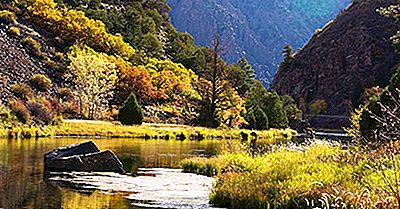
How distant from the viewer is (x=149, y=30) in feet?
408

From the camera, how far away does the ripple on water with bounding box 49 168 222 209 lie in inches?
665

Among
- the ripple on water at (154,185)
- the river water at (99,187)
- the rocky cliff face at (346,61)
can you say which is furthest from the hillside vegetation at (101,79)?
the rocky cliff face at (346,61)

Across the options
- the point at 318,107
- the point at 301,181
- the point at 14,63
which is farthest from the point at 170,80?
the point at 318,107

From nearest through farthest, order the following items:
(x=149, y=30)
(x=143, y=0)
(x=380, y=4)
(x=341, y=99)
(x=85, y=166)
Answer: (x=85, y=166)
(x=149, y=30)
(x=143, y=0)
(x=341, y=99)
(x=380, y=4)

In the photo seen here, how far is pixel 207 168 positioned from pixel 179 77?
71727 mm

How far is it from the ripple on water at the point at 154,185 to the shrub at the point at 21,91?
42.3 metres

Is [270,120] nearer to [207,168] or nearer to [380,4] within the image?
[207,168]

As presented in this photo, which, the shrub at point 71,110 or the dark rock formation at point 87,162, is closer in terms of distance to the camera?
the dark rock formation at point 87,162

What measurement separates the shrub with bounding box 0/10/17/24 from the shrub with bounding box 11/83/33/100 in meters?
21.1

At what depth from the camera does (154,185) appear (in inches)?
819

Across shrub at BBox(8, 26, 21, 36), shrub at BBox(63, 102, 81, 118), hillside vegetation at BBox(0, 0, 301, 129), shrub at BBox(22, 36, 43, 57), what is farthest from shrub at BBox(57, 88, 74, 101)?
shrub at BBox(8, 26, 21, 36)

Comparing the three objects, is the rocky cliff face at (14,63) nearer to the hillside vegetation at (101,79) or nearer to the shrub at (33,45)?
the hillside vegetation at (101,79)

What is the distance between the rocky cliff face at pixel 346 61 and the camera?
168m

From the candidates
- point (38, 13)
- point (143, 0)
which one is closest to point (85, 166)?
point (38, 13)
